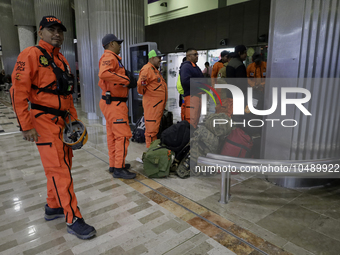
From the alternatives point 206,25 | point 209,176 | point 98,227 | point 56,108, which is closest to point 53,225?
point 98,227

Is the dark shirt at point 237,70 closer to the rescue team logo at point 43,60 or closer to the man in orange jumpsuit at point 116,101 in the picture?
the man in orange jumpsuit at point 116,101

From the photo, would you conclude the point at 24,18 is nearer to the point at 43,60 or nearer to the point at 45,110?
the point at 43,60

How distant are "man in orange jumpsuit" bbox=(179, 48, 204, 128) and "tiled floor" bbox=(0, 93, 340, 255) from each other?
1447mm

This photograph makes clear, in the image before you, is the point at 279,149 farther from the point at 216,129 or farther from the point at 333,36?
the point at 333,36

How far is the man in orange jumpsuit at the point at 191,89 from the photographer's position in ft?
14.5

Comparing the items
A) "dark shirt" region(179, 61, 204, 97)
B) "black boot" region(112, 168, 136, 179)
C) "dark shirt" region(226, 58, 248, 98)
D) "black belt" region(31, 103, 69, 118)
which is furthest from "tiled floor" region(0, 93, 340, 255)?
"dark shirt" region(226, 58, 248, 98)

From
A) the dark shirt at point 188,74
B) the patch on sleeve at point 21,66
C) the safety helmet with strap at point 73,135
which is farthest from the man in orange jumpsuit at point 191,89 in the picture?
the patch on sleeve at point 21,66

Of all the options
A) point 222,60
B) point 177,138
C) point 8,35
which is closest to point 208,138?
point 177,138

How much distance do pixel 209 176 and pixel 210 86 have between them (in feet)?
7.30

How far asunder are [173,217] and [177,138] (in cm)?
135

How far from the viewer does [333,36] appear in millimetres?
2650

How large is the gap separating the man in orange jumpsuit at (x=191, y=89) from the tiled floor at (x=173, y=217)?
1447 mm

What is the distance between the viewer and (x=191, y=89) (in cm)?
446

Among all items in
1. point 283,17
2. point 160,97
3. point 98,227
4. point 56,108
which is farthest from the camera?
point 160,97
